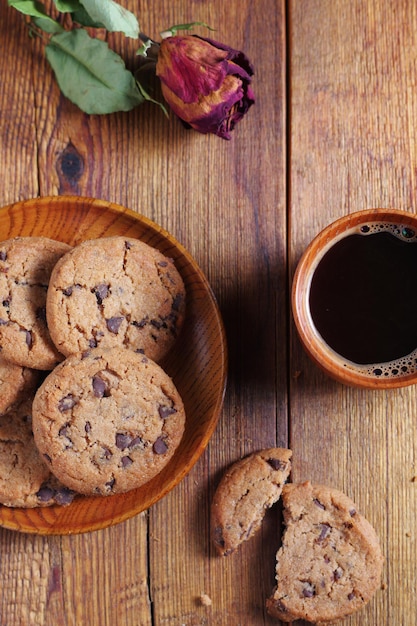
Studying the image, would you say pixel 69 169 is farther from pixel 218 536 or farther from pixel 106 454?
pixel 218 536

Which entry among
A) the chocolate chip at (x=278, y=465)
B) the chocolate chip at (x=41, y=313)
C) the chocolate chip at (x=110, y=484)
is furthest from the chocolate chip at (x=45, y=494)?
the chocolate chip at (x=278, y=465)

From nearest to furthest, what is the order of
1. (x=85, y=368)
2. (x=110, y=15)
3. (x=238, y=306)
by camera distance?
(x=85, y=368) → (x=110, y=15) → (x=238, y=306)

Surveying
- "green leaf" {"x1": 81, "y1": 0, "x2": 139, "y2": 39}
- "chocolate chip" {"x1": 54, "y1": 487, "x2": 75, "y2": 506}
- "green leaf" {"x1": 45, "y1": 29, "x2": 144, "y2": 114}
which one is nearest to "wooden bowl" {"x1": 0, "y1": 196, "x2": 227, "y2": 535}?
"chocolate chip" {"x1": 54, "y1": 487, "x2": 75, "y2": 506}

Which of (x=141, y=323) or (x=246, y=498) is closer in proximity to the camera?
(x=141, y=323)

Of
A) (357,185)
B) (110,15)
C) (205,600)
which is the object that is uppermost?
(110,15)

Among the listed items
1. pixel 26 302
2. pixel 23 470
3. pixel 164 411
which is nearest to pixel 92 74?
pixel 26 302

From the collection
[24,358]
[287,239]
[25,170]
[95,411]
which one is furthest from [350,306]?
[25,170]

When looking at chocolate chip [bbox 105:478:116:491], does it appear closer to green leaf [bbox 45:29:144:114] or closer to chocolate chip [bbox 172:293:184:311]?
chocolate chip [bbox 172:293:184:311]
